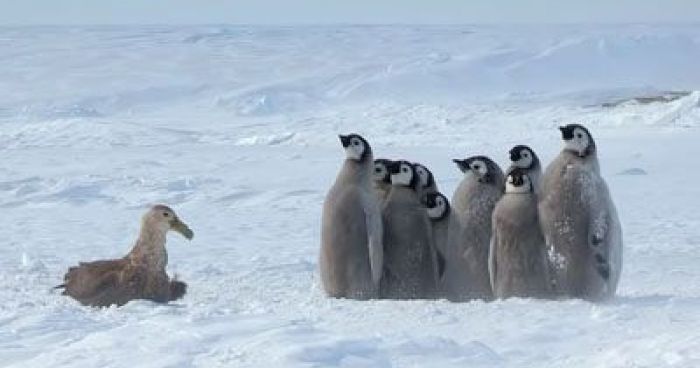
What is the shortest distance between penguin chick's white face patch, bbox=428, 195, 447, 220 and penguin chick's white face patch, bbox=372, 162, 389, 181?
14.1 inches

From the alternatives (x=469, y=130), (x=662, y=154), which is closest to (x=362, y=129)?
(x=469, y=130)

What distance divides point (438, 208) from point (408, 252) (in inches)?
10.6

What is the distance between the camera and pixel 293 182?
12.7 m

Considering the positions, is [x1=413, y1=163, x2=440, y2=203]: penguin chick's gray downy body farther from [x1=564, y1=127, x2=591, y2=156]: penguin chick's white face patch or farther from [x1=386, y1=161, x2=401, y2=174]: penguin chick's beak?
[x1=564, y1=127, x2=591, y2=156]: penguin chick's white face patch

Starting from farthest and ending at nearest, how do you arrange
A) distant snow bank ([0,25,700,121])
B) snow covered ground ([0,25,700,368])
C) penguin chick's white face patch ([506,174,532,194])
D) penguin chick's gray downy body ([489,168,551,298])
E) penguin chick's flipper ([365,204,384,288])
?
1. distant snow bank ([0,25,700,121])
2. penguin chick's flipper ([365,204,384,288])
3. penguin chick's white face patch ([506,174,532,194])
4. penguin chick's gray downy body ([489,168,551,298])
5. snow covered ground ([0,25,700,368])

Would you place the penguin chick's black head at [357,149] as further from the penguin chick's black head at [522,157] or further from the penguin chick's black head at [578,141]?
the penguin chick's black head at [578,141]

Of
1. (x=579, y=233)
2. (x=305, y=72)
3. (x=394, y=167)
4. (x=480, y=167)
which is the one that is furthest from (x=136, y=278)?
(x=305, y=72)

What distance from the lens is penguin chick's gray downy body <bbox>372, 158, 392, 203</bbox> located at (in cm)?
580

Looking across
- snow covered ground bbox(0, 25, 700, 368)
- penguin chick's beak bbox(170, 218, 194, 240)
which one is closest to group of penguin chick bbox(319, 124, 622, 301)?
snow covered ground bbox(0, 25, 700, 368)

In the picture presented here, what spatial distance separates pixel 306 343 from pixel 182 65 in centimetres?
3437

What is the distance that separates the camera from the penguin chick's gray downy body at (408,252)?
5480mm

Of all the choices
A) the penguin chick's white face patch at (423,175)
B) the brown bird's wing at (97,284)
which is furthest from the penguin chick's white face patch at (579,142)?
the brown bird's wing at (97,284)

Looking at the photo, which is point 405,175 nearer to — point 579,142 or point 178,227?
point 579,142

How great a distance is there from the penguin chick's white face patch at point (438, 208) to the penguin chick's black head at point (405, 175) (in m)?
0.14
